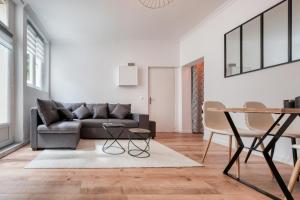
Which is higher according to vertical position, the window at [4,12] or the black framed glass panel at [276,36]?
the window at [4,12]

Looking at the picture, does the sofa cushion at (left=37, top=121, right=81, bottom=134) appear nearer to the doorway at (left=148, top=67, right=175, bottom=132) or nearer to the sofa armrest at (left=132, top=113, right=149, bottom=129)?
the sofa armrest at (left=132, top=113, right=149, bottom=129)

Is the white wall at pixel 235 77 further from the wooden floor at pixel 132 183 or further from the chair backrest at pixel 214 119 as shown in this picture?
the wooden floor at pixel 132 183

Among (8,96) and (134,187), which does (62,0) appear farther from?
(134,187)

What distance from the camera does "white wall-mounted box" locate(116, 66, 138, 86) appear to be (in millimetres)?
7270

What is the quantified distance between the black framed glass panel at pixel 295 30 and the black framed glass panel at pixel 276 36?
117 mm

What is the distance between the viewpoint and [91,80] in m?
7.35

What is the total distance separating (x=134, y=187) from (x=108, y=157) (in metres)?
1.42

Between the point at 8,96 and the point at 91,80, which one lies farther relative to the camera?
the point at 91,80

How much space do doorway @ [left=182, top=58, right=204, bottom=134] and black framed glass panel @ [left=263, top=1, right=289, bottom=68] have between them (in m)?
3.49

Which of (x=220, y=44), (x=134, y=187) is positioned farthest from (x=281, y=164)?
(x=220, y=44)

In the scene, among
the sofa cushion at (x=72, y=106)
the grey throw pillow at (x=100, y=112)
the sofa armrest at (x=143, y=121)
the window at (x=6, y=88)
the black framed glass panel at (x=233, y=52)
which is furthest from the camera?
the sofa cushion at (x=72, y=106)

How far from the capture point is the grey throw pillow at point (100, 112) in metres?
6.43

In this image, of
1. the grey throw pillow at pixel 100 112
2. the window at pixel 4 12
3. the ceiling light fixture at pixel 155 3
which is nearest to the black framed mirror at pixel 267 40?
the ceiling light fixture at pixel 155 3

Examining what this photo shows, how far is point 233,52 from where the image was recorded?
15.4 feet
